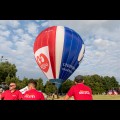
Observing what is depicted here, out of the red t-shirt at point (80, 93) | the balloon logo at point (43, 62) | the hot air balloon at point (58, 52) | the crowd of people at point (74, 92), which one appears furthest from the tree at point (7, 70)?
the red t-shirt at point (80, 93)

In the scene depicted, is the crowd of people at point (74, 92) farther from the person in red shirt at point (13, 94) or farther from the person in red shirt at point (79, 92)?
the person in red shirt at point (13, 94)

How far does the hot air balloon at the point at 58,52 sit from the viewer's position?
2111 cm

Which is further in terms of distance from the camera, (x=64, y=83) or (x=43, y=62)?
(x=64, y=83)

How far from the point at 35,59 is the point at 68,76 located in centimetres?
312

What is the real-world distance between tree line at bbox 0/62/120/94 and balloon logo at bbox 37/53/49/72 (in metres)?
23.9

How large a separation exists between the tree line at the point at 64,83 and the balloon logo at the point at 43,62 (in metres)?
23.9

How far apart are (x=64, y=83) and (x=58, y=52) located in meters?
40.3

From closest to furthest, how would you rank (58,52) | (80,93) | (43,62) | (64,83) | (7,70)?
(80,93)
(58,52)
(43,62)
(64,83)
(7,70)

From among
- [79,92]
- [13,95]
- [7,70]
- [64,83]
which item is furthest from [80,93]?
[7,70]

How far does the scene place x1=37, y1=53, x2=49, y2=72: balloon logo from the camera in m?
21.4

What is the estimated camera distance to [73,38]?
2136cm

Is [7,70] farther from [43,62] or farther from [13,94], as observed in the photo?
[13,94]

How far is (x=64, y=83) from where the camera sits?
61.0 meters
